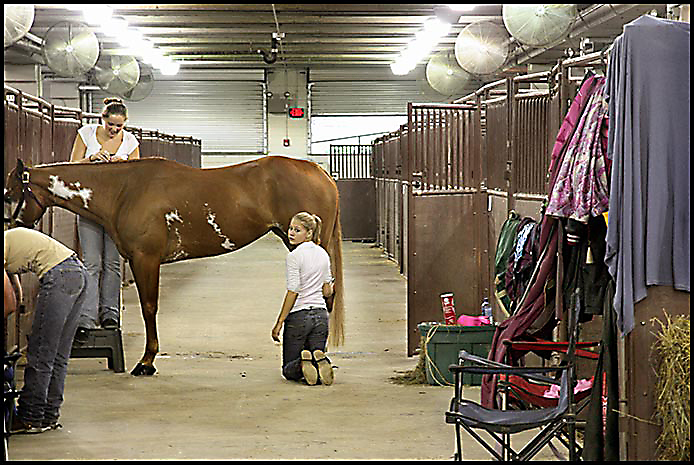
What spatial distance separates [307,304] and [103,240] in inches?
63.3

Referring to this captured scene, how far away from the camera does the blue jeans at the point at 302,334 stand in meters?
5.66

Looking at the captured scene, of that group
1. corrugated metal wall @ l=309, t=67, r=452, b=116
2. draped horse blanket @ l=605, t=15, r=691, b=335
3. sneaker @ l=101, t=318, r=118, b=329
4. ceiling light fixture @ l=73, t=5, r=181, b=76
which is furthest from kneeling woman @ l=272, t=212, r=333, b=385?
corrugated metal wall @ l=309, t=67, r=452, b=116

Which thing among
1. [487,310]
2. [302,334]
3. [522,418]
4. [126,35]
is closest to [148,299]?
[302,334]

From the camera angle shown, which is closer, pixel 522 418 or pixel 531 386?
pixel 522 418

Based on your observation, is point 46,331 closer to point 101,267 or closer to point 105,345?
point 105,345

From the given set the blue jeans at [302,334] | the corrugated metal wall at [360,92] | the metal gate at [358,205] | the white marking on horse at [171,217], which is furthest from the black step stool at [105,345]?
the corrugated metal wall at [360,92]

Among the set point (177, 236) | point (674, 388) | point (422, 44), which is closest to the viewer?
point (674, 388)

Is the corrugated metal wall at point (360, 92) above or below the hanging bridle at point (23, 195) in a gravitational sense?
above

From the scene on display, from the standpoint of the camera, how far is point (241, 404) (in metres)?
5.18

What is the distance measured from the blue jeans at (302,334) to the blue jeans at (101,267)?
51.4 inches

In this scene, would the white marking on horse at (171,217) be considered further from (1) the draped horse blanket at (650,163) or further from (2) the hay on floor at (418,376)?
(1) the draped horse blanket at (650,163)

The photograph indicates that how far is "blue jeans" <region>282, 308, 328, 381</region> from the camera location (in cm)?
566

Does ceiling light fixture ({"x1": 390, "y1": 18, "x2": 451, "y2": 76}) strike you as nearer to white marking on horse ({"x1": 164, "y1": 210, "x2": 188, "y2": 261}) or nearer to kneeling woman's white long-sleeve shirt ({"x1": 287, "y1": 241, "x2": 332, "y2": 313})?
white marking on horse ({"x1": 164, "y1": 210, "x2": 188, "y2": 261})

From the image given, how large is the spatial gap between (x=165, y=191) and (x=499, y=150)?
2.16 meters
